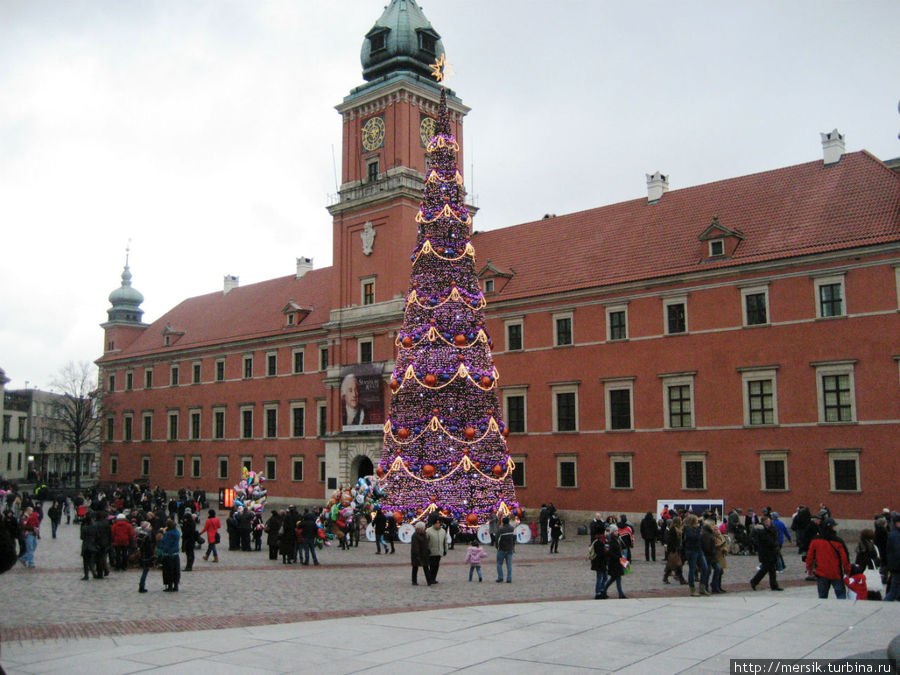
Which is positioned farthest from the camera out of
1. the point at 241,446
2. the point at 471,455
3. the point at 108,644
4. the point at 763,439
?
the point at 241,446

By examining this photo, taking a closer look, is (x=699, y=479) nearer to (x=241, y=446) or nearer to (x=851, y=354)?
(x=851, y=354)

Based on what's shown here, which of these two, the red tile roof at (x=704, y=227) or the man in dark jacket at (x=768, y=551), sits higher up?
the red tile roof at (x=704, y=227)

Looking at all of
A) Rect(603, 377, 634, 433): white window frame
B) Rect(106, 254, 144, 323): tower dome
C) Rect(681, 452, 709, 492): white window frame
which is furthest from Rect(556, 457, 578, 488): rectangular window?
Rect(106, 254, 144, 323): tower dome

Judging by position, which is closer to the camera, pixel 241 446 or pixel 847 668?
pixel 847 668

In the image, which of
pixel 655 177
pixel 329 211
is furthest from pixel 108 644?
pixel 329 211

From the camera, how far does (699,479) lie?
34281mm

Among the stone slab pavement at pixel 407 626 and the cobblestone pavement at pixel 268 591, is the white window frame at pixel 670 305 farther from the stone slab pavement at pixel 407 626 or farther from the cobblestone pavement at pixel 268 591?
the stone slab pavement at pixel 407 626

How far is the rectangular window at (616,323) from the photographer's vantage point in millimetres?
37250

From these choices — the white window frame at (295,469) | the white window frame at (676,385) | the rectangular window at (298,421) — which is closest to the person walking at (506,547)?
the white window frame at (676,385)

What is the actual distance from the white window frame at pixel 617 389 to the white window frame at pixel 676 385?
1.48 meters

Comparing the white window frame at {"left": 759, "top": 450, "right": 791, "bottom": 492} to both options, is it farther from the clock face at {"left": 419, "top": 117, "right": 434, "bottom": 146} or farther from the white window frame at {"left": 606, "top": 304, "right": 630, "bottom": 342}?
the clock face at {"left": 419, "top": 117, "right": 434, "bottom": 146}

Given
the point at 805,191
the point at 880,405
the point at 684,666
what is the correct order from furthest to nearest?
the point at 805,191 < the point at 880,405 < the point at 684,666

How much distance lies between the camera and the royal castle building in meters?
31.1

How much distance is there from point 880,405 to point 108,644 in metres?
27.0
